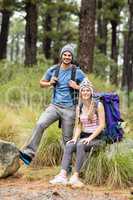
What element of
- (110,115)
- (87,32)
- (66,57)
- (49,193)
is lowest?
(49,193)

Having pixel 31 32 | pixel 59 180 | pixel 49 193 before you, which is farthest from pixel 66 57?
pixel 31 32

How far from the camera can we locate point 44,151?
9.05 metres

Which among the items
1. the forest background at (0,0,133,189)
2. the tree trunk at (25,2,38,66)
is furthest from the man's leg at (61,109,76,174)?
the tree trunk at (25,2,38,66)

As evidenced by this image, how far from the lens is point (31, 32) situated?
62.3ft

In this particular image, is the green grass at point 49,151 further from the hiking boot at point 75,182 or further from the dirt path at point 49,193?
the hiking boot at point 75,182

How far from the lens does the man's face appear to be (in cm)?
822

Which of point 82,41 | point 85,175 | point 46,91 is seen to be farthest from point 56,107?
point 82,41

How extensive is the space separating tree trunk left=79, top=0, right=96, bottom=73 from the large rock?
24.2 feet

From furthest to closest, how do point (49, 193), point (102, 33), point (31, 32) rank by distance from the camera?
point (102, 33)
point (31, 32)
point (49, 193)

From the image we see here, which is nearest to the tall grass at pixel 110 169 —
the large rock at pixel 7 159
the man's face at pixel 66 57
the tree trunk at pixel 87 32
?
the large rock at pixel 7 159

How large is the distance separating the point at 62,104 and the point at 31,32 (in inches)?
435

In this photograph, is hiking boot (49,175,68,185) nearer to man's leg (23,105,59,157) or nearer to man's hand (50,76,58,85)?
man's leg (23,105,59,157)

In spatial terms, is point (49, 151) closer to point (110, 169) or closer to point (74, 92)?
point (74, 92)

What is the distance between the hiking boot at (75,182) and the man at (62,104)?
3.04 ft
